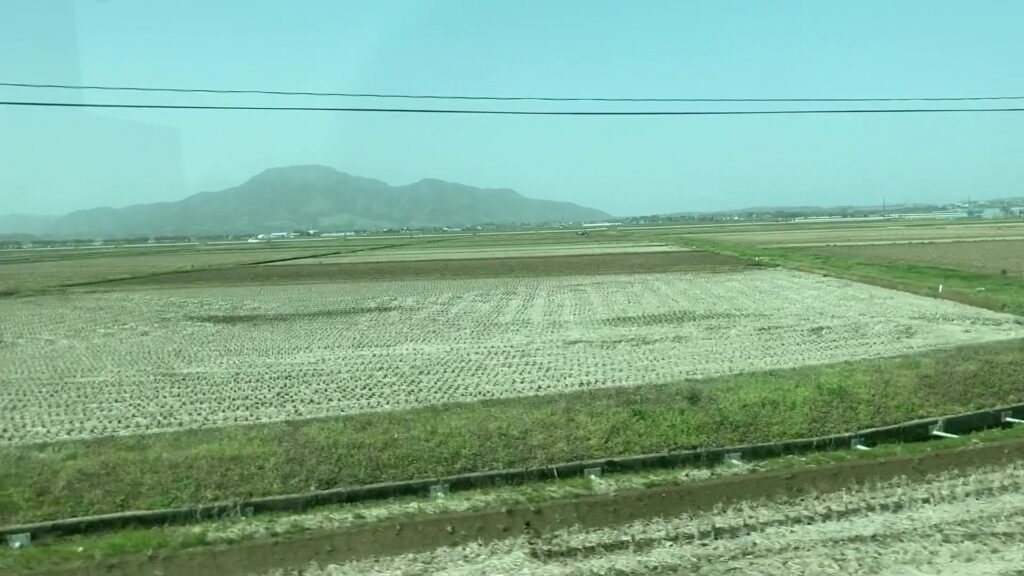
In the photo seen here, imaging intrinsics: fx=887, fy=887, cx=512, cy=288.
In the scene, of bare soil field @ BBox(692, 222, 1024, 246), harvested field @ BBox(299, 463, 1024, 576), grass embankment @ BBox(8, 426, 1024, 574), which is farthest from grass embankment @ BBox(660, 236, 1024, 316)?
bare soil field @ BBox(692, 222, 1024, 246)

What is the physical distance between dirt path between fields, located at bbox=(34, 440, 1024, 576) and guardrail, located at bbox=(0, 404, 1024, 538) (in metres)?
0.94

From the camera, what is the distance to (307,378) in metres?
15.9

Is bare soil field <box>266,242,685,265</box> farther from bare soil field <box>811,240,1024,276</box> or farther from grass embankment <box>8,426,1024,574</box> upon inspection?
grass embankment <box>8,426,1024,574</box>

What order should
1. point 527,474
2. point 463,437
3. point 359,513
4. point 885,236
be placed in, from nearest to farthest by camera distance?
point 359,513 → point 527,474 → point 463,437 → point 885,236

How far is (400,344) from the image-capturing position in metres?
20.5

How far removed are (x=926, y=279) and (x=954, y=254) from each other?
17.7m

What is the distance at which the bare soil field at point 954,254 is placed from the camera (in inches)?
1610

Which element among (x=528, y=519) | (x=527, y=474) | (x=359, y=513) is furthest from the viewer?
(x=527, y=474)

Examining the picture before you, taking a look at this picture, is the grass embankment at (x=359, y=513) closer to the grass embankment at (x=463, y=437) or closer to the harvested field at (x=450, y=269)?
the grass embankment at (x=463, y=437)

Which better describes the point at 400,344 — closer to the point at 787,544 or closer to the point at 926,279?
the point at 787,544

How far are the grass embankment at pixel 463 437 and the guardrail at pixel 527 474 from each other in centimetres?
23

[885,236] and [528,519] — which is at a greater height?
[528,519]

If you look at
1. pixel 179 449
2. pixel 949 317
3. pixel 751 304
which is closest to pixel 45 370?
pixel 179 449

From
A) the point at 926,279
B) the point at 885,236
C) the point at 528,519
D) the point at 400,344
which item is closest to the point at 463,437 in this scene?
the point at 528,519
